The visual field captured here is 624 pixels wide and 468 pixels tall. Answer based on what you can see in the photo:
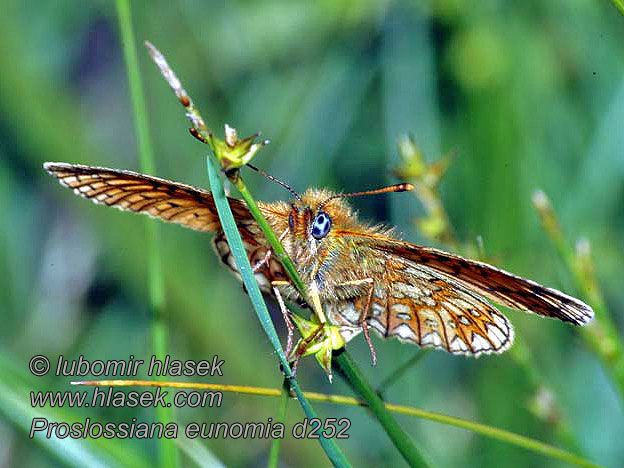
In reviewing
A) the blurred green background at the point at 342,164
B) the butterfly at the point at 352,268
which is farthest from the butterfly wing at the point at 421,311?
the blurred green background at the point at 342,164

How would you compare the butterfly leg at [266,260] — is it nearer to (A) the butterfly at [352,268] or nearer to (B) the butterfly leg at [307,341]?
(A) the butterfly at [352,268]

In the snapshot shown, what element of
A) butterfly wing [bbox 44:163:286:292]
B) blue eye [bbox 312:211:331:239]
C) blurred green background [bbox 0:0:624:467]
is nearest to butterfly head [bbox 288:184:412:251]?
blue eye [bbox 312:211:331:239]

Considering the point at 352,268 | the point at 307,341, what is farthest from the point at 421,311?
the point at 307,341

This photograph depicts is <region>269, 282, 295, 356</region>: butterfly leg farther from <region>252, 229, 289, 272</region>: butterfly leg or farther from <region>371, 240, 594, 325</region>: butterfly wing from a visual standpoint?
<region>371, 240, 594, 325</region>: butterfly wing

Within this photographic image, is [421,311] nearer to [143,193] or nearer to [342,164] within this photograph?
[143,193]

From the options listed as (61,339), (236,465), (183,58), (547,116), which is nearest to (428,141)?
(547,116)

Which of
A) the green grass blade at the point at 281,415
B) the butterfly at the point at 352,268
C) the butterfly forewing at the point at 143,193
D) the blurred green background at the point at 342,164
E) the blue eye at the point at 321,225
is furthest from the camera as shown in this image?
the blurred green background at the point at 342,164
